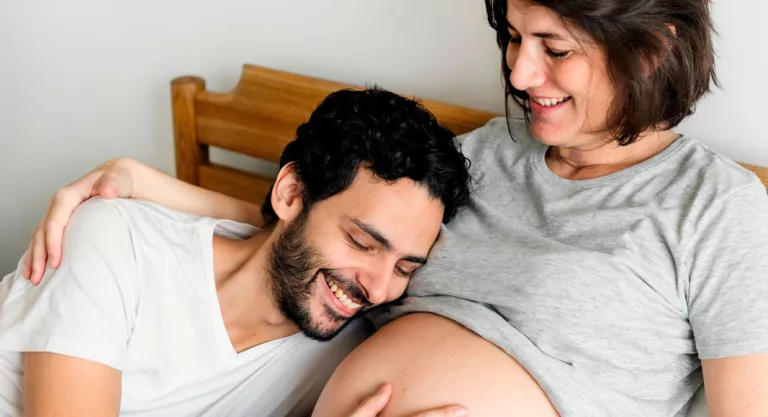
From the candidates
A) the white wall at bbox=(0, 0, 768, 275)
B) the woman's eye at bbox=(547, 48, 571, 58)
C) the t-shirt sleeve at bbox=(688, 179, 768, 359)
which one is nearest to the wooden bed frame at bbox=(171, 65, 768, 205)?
the white wall at bbox=(0, 0, 768, 275)

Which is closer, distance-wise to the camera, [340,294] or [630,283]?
[630,283]

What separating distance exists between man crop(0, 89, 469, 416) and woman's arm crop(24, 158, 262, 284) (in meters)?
0.02

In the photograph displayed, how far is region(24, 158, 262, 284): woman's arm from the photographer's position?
1.23 m

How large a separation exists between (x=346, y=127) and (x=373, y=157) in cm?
8

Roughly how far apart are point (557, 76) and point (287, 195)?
492 mm

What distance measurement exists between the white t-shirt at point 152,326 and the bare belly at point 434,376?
0.55 feet

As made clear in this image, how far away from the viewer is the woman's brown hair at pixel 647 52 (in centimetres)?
105

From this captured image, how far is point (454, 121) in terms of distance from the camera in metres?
1.54

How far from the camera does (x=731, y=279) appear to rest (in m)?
1.06

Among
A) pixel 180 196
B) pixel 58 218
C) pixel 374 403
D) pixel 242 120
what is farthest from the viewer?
pixel 242 120

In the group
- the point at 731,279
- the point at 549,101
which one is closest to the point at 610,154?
the point at 549,101

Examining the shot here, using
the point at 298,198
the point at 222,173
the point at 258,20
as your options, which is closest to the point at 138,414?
the point at 298,198

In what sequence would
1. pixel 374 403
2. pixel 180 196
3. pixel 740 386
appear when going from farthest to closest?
pixel 180 196 → pixel 374 403 → pixel 740 386

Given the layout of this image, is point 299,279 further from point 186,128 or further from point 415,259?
point 186,128
